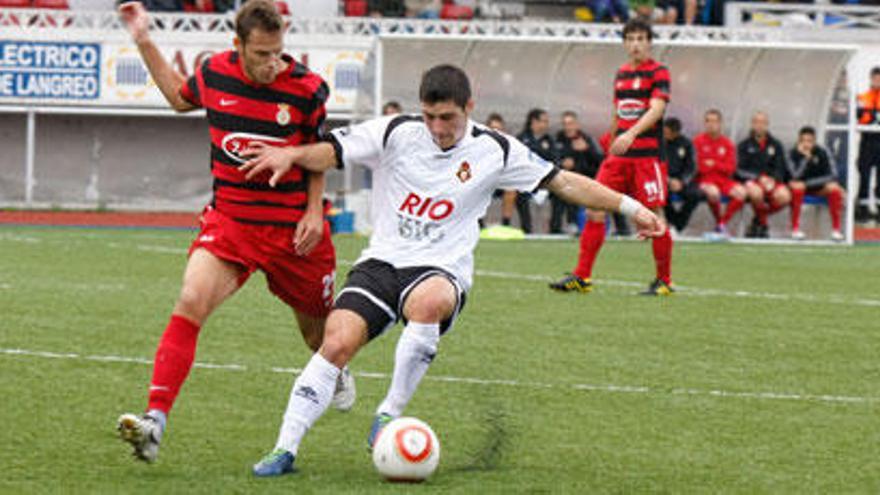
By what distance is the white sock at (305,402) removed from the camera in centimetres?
549

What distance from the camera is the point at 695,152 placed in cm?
2139

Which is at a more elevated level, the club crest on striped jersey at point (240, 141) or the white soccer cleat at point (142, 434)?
the club crest on striped jersey at point (240, 141)

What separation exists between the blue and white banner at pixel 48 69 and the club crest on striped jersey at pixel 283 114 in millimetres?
17437

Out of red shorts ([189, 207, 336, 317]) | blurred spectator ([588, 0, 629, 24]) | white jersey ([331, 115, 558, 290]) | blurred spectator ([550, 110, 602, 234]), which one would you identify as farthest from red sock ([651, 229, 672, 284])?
blurred spectator ([588, 0, 629, 24])

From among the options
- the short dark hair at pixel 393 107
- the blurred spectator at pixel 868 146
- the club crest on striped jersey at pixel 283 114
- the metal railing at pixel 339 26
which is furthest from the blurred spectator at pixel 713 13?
the club crest on striped jersey at pixel 283 114

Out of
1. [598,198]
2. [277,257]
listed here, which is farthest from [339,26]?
[598,198]

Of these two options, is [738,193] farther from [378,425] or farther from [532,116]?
[378,425]

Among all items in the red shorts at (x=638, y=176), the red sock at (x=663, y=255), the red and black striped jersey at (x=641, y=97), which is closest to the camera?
the red sock at (x=663, y=255)

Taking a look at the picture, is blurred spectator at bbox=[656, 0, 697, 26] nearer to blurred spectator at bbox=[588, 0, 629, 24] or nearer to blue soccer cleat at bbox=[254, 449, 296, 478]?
blurred spectator at bbox=[588, 0, 629, 24]

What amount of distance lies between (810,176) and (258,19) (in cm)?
1688

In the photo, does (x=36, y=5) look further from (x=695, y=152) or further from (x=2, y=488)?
(x=2, y=488)

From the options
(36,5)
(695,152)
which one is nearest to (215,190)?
(695,152)

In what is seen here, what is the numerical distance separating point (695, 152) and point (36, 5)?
9462 mm

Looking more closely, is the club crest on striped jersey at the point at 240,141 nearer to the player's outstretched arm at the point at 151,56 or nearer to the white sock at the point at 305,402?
the player's outstretched arm at the point at 151,56
